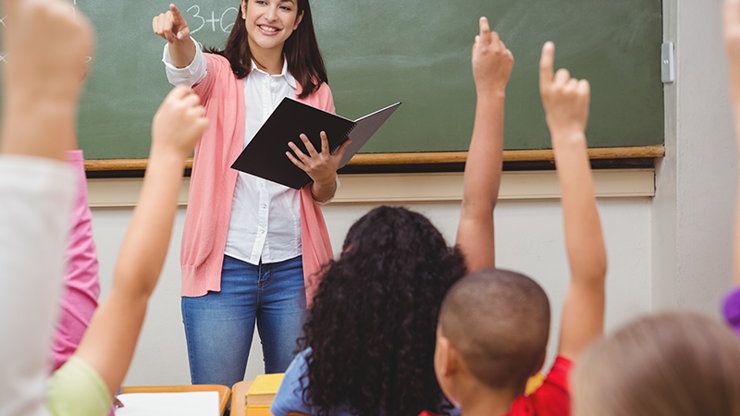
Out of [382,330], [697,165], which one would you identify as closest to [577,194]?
[382,330]

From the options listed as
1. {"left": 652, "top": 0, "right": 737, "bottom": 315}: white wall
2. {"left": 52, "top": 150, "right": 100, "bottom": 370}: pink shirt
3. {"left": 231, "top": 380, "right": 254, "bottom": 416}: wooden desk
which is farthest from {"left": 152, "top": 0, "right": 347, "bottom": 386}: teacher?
{"left": 652, "top": 0, "right": 737, "bottom": 315}: white wall

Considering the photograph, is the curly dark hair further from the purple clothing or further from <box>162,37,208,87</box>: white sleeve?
<box>162,37,208,87</box>: white sleeve

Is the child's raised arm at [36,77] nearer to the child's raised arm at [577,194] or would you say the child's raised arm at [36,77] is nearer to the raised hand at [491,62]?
the child's raised arm at [577,194]

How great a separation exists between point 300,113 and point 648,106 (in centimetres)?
144

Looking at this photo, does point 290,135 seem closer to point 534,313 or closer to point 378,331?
point 378,331

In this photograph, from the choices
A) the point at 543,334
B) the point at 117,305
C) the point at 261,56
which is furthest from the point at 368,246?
the point at 261,56

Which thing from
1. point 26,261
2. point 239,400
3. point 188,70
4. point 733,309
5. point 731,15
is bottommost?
point 239,400

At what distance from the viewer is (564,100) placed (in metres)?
0.75

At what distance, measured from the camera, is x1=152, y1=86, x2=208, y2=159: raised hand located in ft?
2.03

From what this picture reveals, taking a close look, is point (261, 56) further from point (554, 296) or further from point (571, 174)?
point (554, 296)

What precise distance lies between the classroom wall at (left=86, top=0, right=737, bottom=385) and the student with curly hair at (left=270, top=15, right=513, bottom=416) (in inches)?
50.8

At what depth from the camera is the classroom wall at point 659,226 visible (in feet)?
7.01

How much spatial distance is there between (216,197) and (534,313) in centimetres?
108

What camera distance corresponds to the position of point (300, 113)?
1.43 meters
